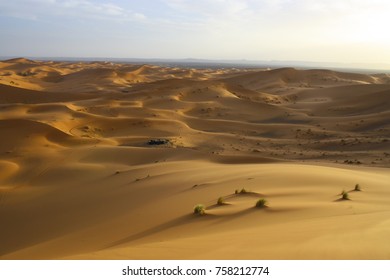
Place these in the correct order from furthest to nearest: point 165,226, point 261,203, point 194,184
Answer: point 194,184
point 261,203
point 165,226

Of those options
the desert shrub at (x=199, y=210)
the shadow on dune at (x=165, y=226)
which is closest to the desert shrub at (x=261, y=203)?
the shadow on dune at (x=165, y=226)

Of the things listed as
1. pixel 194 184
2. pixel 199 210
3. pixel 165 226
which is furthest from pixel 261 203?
pixel 194 184

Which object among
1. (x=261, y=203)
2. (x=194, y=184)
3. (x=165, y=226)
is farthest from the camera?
(x=194, y=184)

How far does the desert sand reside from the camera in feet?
16.0

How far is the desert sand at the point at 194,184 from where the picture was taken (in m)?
4.88

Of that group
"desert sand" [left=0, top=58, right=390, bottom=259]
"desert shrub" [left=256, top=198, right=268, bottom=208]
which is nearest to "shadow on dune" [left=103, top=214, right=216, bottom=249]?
"desert sand" [left=0, top=58, right=390, bottom=259]

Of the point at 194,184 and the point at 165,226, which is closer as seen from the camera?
the point at 165,226

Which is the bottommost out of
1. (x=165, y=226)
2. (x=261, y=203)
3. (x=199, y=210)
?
→ (x=165, y=226)

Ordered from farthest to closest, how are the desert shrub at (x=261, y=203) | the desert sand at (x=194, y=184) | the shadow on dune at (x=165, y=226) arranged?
the desert shrub at (x=261, y=203)
the shadow on dune at (x=165, y=226)
the desert sand at (x=194, y=184)

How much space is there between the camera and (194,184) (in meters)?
9.29

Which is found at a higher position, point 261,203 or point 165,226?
point 261,203

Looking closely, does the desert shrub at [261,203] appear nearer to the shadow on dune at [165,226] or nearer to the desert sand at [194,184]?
the desert sand at [194,184]

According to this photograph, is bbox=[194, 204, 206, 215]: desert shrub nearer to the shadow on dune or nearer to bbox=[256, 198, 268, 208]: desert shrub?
the shadow on dune

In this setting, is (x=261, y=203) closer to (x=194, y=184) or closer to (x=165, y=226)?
(x=165, y=226)
